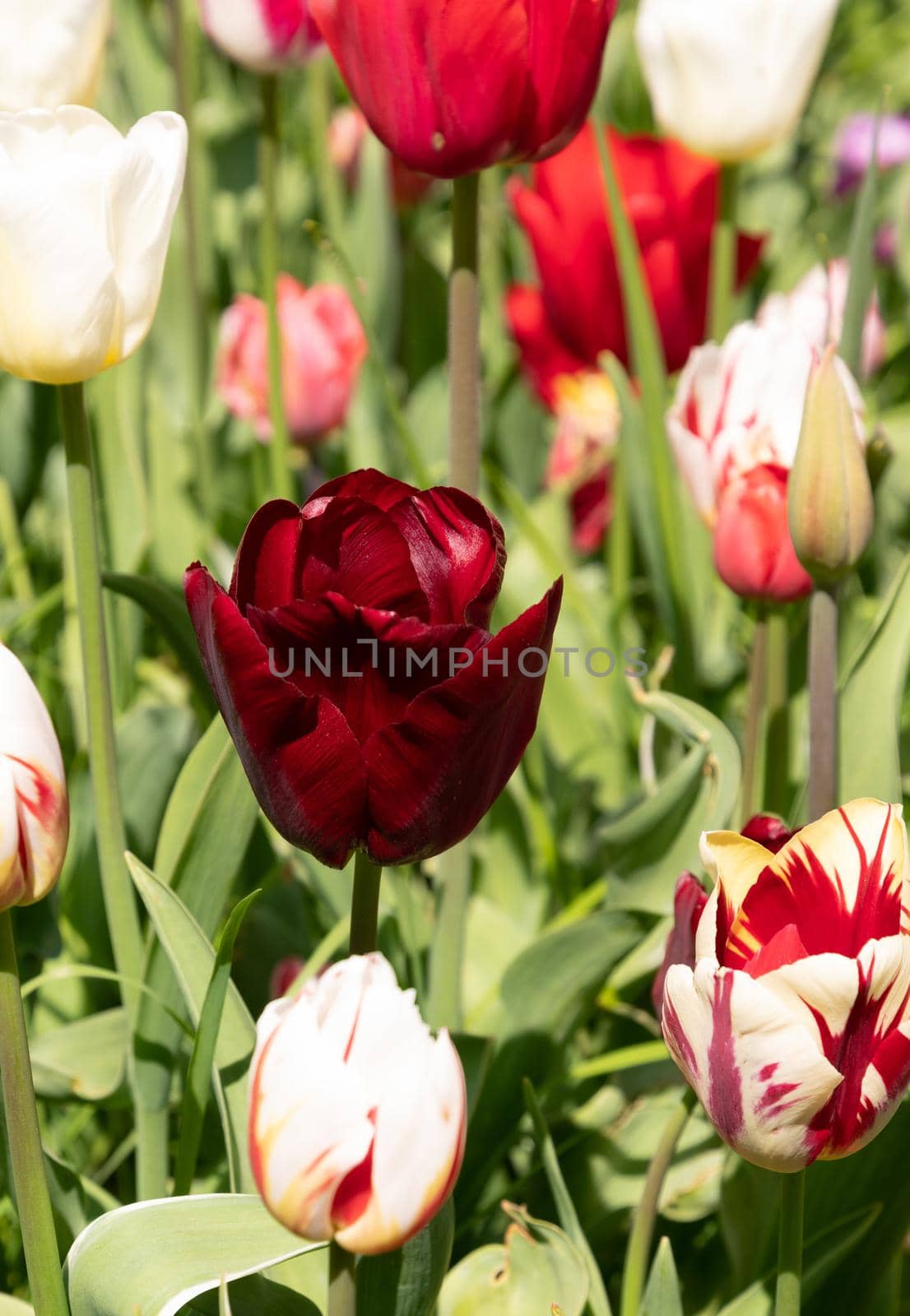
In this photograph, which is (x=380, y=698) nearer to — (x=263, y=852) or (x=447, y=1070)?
(x=447, y=1070)

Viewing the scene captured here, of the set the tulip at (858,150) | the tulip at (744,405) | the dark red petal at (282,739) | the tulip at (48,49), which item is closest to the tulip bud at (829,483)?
the tulip at (744,405)

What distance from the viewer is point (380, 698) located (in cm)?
47

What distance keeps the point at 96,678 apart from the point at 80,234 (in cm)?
17

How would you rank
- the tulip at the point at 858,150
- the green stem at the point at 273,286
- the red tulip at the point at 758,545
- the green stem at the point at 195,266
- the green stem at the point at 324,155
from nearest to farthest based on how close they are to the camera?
the red tulip at the point at 758,545 → the green stem at the point at 273,286 → the green stem at the point at 195,266 → the green stem at the point at 324,155 → the tulip at the point at 858,150

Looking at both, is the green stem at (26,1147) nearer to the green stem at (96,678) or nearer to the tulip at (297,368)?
the green stem at (96,678)

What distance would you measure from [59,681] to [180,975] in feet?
1.50

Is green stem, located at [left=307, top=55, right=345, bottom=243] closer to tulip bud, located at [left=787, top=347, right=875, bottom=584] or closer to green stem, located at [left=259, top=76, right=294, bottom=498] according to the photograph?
green stem, located at [left=259, top=76, right=294, bottom=498]

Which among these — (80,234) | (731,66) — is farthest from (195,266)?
(80,234)

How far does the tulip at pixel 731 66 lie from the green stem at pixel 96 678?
0.51 metres

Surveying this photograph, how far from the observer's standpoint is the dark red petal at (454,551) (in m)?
0.48

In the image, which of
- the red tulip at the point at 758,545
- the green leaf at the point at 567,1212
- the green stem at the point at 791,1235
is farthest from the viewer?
the red tulip at the point at 758,545

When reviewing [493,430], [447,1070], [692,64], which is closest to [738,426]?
[692,64]

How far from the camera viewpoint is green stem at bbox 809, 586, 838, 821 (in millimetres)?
640

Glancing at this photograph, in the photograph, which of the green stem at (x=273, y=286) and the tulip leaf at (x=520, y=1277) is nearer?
the tulip leaf at (x=520, y=1277)
